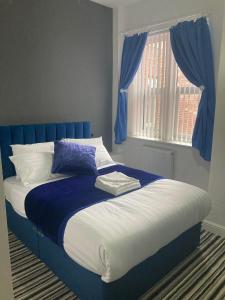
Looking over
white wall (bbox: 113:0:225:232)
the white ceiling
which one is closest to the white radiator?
white wall (bbox: 113:0:225:232)

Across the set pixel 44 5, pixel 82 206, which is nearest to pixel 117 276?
pixel 82 206

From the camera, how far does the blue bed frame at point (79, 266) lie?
1707 mm

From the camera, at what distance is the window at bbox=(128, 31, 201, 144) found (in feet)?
10.9

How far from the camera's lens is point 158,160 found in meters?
3.64

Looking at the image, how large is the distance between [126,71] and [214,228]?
2.62 meters

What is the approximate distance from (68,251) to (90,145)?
1.64m

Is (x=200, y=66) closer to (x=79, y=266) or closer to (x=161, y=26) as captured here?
(x=161, y=26)

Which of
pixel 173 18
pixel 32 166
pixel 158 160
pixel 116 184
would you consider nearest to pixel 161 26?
pixel 173 18

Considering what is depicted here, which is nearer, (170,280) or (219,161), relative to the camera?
(170,280)

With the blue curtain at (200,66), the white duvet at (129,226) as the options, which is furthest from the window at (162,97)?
the white duvet at (129,226)

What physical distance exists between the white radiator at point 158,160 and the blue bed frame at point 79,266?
1.22 meters

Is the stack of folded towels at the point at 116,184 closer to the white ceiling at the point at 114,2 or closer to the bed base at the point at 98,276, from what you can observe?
the bed base at the point at 98,276

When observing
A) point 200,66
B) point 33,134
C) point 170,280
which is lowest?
point 170,280

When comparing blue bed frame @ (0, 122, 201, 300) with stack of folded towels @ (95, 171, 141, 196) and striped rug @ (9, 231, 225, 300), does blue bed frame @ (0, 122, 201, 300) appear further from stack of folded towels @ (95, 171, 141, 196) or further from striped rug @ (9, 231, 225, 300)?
stack of folded towels @ (95, 171, 141, 196)
